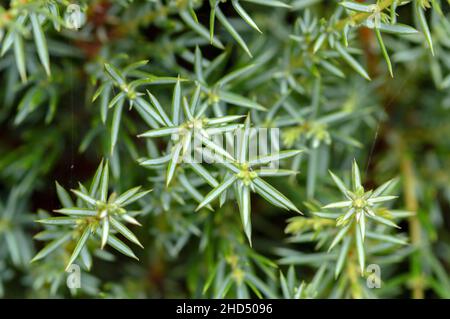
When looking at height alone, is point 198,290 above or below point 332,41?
below

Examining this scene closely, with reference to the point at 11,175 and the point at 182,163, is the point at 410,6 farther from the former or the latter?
the point at 11,175

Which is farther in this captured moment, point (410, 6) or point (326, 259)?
point (410, 6)

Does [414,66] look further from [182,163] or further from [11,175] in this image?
[11,175]

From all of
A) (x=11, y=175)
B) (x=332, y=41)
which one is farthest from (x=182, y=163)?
(x=11, y=175)
